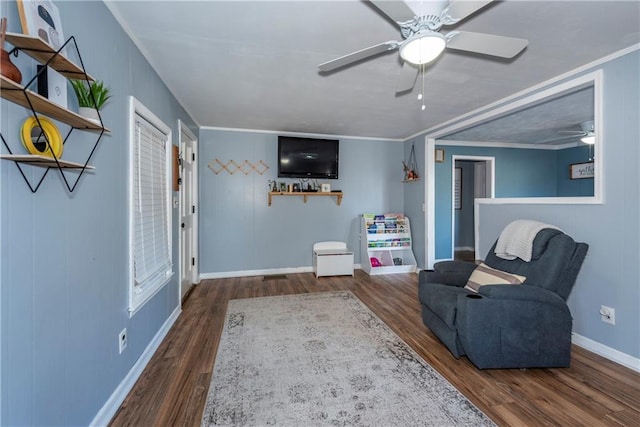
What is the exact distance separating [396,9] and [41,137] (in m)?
1.67

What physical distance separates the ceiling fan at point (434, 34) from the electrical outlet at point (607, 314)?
2.15 metres

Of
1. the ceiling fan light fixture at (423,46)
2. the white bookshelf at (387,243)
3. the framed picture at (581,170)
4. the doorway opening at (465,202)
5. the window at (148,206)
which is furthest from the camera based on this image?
the doorway opening at (465,202)

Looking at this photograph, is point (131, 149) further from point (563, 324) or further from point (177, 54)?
point (563, 324)

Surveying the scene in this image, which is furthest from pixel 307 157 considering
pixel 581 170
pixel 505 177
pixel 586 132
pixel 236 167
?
pixel 581 170

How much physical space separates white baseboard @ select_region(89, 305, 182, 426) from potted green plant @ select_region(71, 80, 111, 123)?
1.57 metres

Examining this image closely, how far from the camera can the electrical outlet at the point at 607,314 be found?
216 cm

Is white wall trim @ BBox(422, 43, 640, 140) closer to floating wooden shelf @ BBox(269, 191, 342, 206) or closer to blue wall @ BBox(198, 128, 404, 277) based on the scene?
blue wall @ BBox(198, 128, 404, 277)

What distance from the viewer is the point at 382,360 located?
7.02 feet

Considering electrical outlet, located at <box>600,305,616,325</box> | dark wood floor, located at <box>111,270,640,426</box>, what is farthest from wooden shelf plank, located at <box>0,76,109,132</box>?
electrical outlet, located at <box>600,305,616,325</box>

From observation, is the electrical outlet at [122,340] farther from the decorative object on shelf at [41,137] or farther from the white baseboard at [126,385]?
the decorative object on shelf at [41,137]

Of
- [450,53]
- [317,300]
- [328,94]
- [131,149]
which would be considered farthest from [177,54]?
[317,300]

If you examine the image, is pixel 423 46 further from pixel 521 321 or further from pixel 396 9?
pixel 521 321

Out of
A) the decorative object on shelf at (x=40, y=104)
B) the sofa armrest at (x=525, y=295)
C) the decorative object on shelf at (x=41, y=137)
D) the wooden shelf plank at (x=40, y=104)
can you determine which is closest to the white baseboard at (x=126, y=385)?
the decorative object on shelf at (x=40, y=104)

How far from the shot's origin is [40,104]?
1.03 meters
